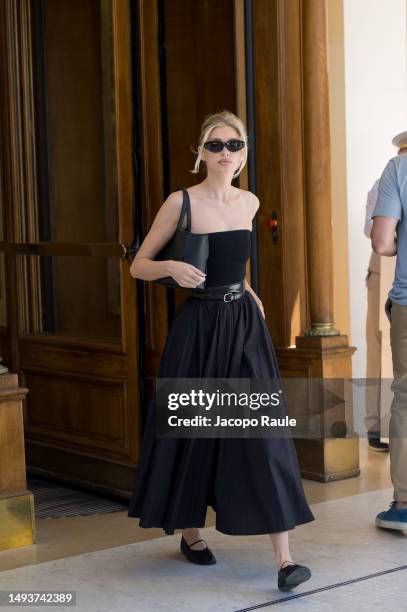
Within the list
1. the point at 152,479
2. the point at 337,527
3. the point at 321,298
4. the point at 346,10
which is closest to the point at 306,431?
the point at 321,298

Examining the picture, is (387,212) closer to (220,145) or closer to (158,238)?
(220,145)

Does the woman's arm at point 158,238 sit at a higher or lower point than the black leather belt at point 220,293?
higher

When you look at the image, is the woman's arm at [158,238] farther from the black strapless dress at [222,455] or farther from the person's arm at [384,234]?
the person's arm at [384,234]

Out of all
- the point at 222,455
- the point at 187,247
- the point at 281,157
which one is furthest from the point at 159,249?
the point at 281,157

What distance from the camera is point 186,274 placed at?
3662 millimetres

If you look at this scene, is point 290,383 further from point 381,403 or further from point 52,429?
point 52,429

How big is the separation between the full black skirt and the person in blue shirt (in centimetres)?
65

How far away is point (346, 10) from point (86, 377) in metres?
2.65

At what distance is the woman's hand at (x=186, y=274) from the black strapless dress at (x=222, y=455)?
0.45ft

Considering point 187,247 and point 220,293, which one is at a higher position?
point 187,247

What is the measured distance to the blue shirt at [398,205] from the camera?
13.7 ft

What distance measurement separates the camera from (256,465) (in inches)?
144

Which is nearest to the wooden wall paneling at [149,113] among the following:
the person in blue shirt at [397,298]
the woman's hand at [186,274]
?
the person in blue shirt at [397,298]

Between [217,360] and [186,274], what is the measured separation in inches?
13.2
